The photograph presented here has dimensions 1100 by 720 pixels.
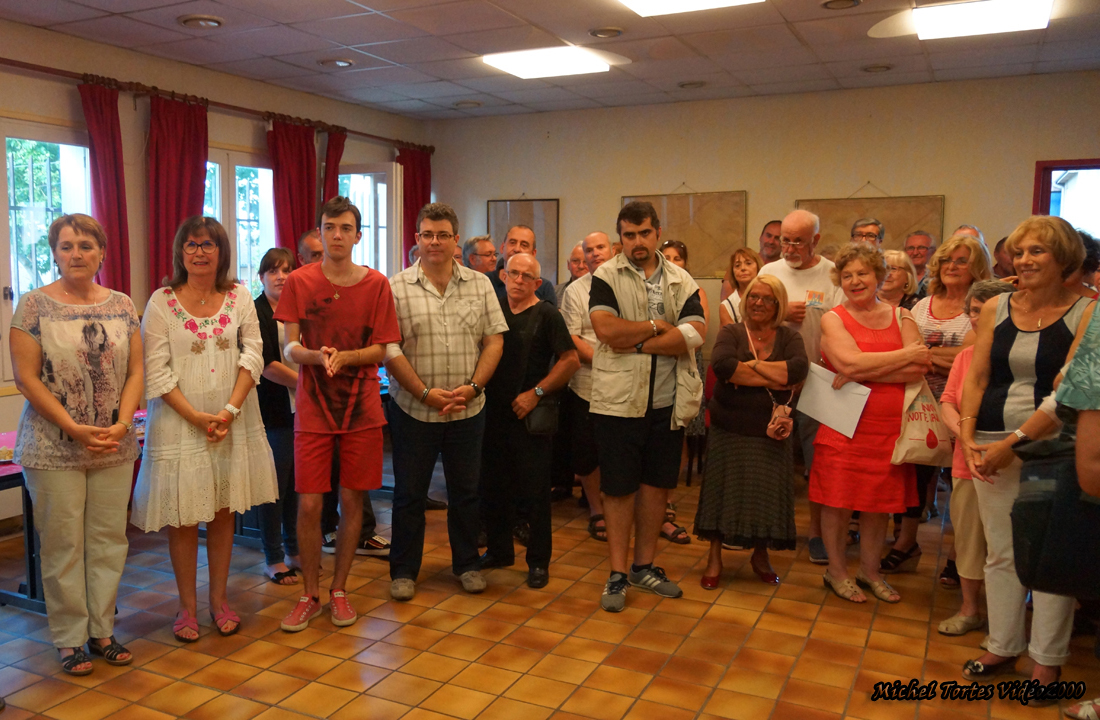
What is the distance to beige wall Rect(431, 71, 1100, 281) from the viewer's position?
647 cm

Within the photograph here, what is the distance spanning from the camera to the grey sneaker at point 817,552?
4.05 m

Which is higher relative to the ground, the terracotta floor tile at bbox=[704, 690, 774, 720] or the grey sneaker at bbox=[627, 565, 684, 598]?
the grey sneaker at bbox=[627, 565, 684, 598]

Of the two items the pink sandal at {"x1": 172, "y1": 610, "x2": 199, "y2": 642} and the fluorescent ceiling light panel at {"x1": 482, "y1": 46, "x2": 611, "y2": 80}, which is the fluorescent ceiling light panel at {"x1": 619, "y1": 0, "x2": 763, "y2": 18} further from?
the pink sandal at {"x1": 172, "y1": 610, "x2": 199, "y2": 642}

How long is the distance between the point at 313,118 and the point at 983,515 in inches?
245

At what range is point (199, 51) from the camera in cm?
570

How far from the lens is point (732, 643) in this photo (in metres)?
3.14

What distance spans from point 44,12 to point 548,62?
10.5ft

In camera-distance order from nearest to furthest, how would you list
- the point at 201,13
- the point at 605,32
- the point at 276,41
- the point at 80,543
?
1. the point at 80,543
2. the point at 201,13
3. the point at 605,32
4. the point at 276,41

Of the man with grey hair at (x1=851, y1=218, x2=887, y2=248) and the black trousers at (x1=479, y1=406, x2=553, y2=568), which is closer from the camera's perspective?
the black trousers at (x1=479, y1=406, x2=553, y2=568)

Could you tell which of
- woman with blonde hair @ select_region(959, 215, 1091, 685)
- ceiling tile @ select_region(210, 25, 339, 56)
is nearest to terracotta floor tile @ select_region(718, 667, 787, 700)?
woman with blonde hair @ select_region(959, 215, 1091, 685)

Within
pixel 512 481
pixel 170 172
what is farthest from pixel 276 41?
pixel 512 481

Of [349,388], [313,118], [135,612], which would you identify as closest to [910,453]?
[349,388]

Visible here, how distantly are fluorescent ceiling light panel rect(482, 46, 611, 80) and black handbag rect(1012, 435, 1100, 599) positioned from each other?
4.31 meters

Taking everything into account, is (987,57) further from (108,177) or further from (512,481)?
(108,177)
